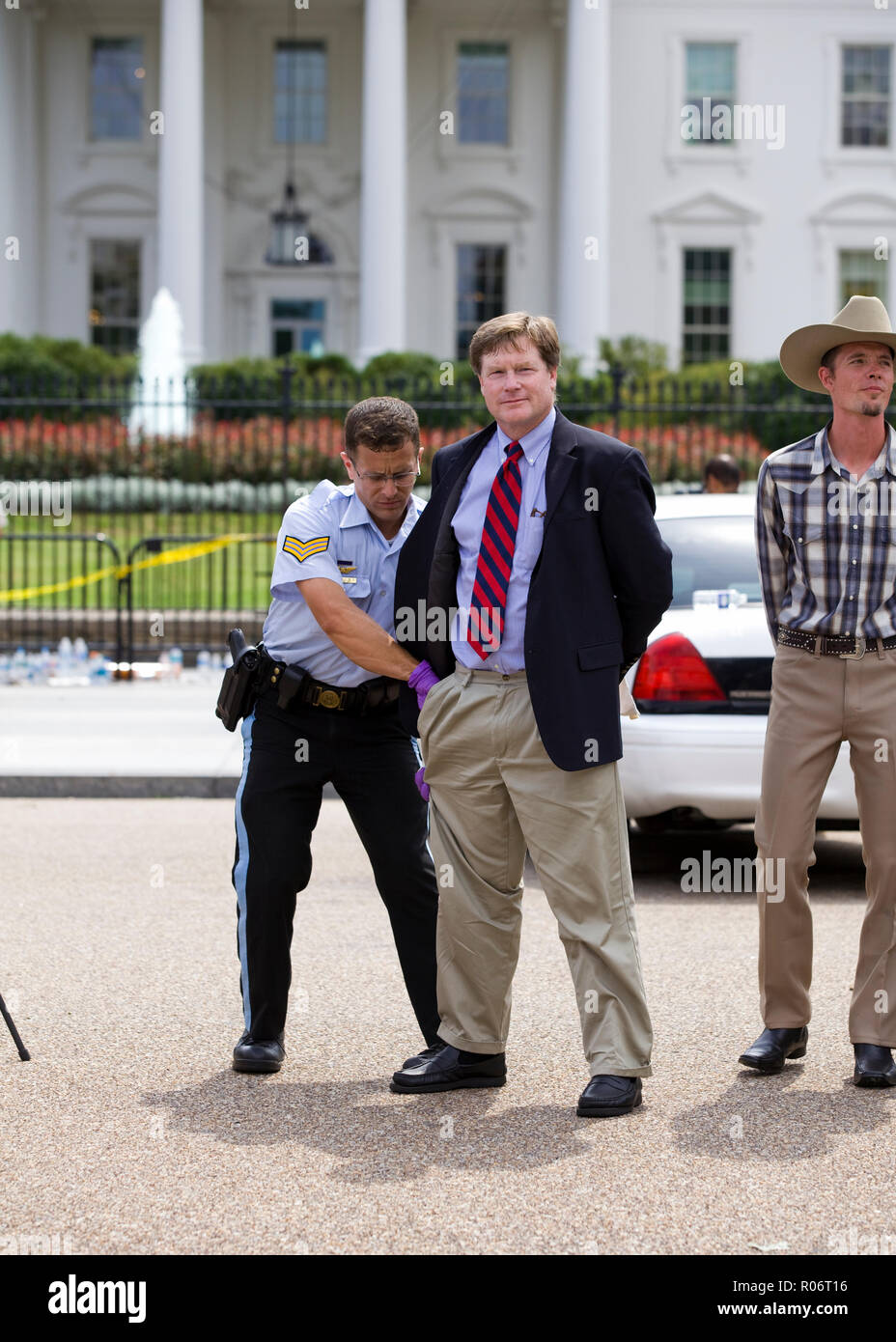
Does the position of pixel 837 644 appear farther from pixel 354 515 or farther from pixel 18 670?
pixel 18 670

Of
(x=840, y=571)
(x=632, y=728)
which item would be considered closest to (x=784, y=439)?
(x=632, y=728)

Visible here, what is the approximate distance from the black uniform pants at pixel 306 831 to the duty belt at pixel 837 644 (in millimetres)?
1135

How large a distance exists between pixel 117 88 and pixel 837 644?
35.8m

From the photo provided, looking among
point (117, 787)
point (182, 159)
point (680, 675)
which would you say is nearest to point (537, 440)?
point (680, 675)

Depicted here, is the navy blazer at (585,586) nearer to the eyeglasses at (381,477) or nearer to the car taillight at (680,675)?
the eyeglasses at (381,477)

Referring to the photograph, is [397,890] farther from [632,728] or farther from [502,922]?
[632,728]

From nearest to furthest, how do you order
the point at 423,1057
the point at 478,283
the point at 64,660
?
the point at 423,1057 < the point at 64,660 < the point at 478,283

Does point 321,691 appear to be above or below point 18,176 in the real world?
below

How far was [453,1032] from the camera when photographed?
475 cm

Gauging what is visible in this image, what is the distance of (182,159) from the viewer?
33.8 meters

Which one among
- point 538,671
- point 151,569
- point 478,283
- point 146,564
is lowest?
point 151,569

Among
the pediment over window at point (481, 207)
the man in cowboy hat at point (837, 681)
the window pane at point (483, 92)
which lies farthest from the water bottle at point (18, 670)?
the window pane at point (483, 92)
